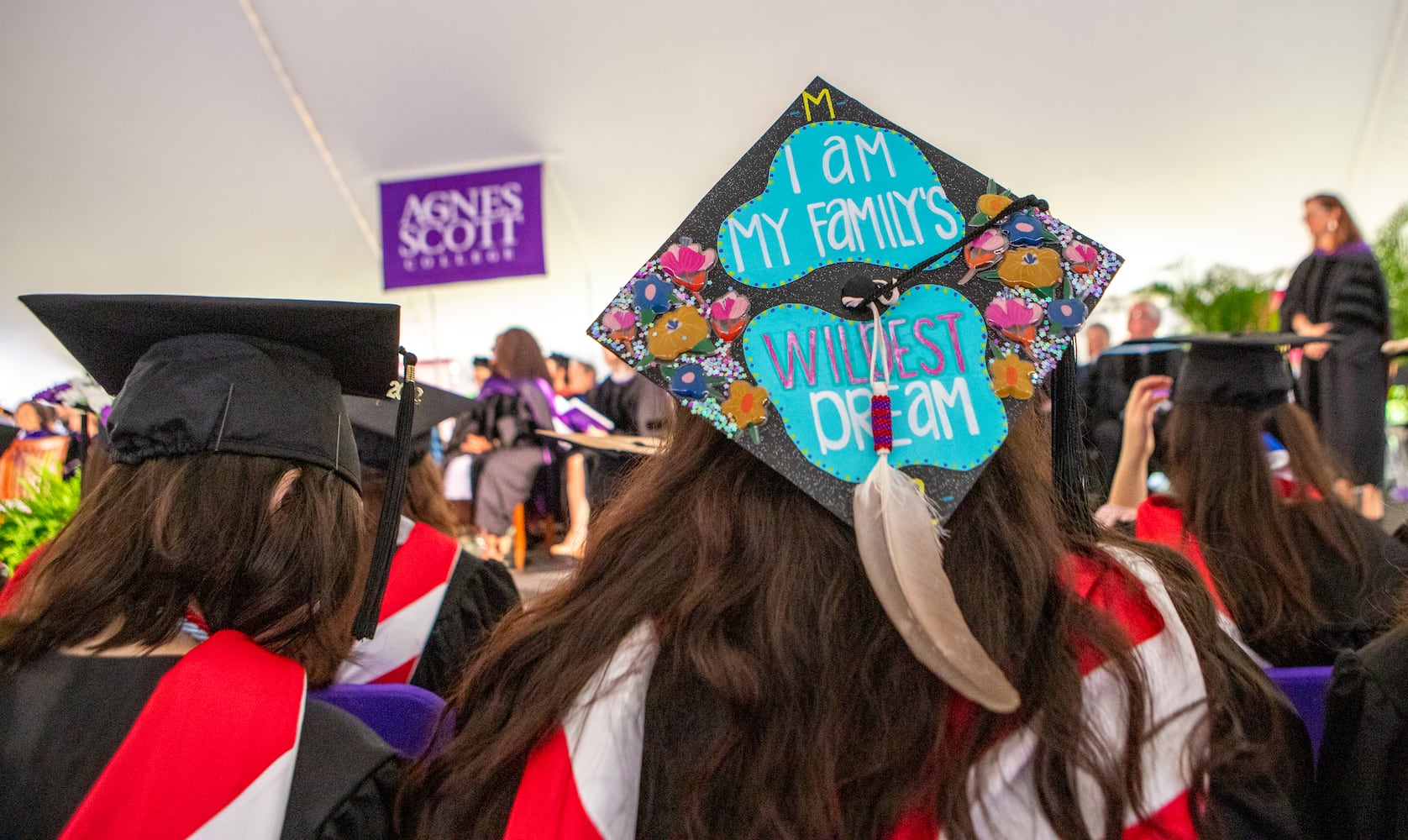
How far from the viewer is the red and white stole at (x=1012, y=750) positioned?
820mm

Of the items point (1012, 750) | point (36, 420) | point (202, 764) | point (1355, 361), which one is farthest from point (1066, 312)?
point (36, 420)

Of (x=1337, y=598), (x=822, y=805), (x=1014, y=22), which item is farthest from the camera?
(x=1014, y=22)

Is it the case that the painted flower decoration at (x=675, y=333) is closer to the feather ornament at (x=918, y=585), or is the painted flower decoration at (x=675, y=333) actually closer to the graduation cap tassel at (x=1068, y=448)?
the feather ornament at (x=918, y=585)

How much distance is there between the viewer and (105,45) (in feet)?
20.0

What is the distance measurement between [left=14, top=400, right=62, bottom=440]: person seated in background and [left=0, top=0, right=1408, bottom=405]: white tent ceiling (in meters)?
1.19

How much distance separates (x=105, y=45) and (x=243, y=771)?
700 cm

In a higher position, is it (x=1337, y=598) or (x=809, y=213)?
(x=809, y=213)

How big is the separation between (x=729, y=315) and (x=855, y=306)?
0.14 m

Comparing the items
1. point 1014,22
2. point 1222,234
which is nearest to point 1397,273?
point 1222,234

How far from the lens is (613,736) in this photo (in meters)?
0.88

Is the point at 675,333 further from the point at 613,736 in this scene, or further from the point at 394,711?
the point at 394,711

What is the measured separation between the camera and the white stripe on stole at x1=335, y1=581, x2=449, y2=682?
6.09 ft

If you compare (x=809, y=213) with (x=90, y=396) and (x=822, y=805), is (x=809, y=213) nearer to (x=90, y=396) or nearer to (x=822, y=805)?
(x=822, y=805)

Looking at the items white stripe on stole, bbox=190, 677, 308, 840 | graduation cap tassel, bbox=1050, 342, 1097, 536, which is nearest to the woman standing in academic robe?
graduation cap tassel, bbox=1050, 342, 1097, 536
